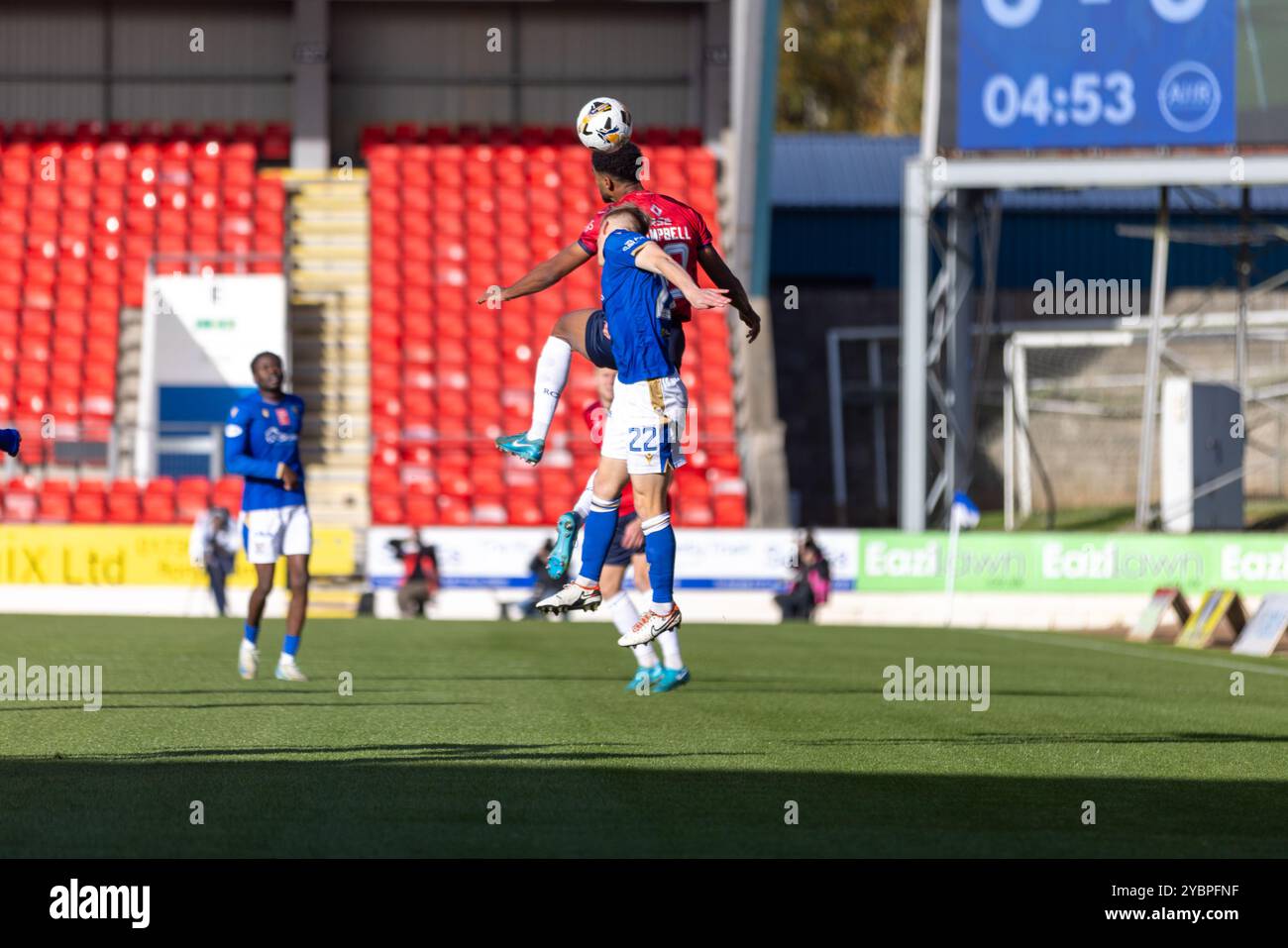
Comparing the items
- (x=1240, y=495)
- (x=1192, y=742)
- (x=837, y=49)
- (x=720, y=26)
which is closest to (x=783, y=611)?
(x=1240, y=495)

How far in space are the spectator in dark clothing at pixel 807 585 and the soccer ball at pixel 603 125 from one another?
19.2 m

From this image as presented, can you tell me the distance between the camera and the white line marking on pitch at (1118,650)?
63.0 ft

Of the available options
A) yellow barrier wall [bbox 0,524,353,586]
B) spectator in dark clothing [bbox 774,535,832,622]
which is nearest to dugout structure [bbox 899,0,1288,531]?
spectator in dark clothing [bbox 774,535,832,622]

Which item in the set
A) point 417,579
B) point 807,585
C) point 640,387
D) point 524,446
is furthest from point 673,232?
point 417,579

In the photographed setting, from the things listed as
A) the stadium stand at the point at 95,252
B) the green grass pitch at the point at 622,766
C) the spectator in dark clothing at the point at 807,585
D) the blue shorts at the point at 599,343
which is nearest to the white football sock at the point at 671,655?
the green grass pitch at the point at 622,766

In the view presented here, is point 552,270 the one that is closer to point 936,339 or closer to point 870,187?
point 936,339

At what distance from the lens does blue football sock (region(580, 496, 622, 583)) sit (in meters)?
10.3

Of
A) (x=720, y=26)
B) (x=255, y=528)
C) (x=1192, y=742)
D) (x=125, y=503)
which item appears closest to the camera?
(x=1192, y=742)

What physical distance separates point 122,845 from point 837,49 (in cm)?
6401

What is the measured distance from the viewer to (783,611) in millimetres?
29375

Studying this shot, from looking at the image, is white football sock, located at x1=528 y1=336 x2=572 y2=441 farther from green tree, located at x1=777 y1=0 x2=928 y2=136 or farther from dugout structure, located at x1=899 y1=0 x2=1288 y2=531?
green tree, located at x1=777 y1=0 x2=928 y2=136

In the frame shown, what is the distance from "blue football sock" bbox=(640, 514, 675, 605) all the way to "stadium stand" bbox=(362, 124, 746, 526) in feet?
71.1

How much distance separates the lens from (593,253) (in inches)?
402
